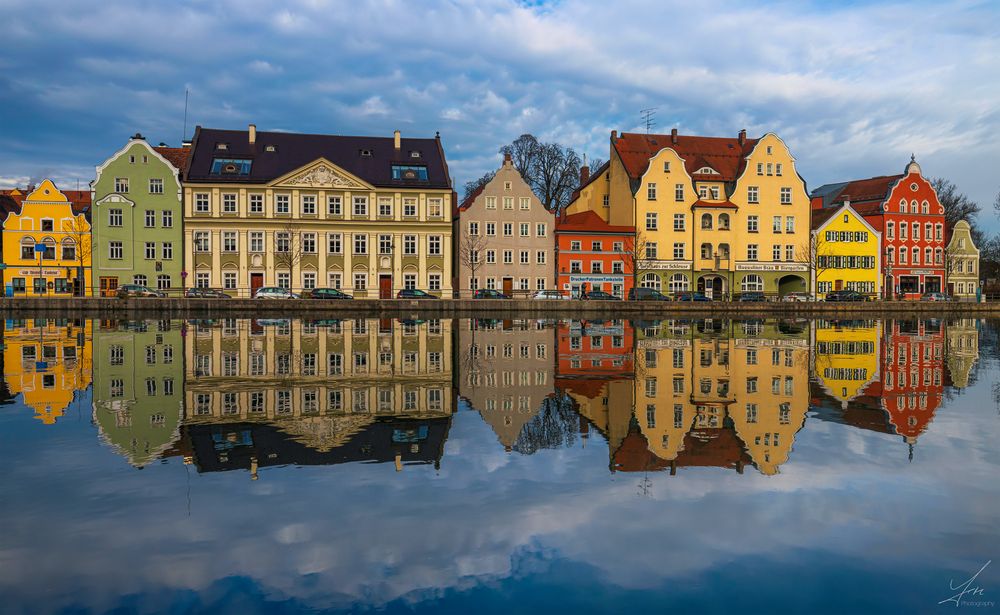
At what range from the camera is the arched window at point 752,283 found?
72500mm

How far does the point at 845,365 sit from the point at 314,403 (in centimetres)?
1313

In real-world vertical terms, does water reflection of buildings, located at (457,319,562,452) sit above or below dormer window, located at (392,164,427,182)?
below

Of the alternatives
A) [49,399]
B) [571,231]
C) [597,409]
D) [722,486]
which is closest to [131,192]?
[571,231]

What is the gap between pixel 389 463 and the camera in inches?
319

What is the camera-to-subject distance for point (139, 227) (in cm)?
6431

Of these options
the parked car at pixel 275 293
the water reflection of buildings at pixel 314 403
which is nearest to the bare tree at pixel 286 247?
the parked car at pixel 275 293

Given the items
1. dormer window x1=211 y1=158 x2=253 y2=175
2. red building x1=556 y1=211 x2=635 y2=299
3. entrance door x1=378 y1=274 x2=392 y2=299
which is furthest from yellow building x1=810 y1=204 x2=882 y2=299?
dormer window x1=211 y1=158 x2=253 y2=175

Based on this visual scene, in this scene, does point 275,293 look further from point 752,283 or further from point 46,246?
point 752,283

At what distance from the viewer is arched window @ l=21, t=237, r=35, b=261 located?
67312 mm

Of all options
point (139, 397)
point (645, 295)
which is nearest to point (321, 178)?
point (645, 295)

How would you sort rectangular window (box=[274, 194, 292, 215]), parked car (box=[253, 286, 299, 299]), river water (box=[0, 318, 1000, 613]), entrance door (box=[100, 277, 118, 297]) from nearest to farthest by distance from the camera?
1. river water (box=[0, 318, 1000, 613])
2. parked car (box=[253, 286, 299, 299])
3. entrance door (box=[100, 277, 118, 297])
4. rectangular window (box=[274, 194, 292, 215])

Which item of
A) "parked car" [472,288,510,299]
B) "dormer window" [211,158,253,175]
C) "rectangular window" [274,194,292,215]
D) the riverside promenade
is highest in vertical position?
"dormer window" [211,158,253,175]

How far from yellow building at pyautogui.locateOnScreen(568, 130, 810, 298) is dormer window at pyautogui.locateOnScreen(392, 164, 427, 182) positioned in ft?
62.2

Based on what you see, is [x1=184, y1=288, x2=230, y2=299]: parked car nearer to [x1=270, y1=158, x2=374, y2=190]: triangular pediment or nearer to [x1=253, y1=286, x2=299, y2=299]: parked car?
[x1=253, y1=286, x2=299, y2=299]: parked car
